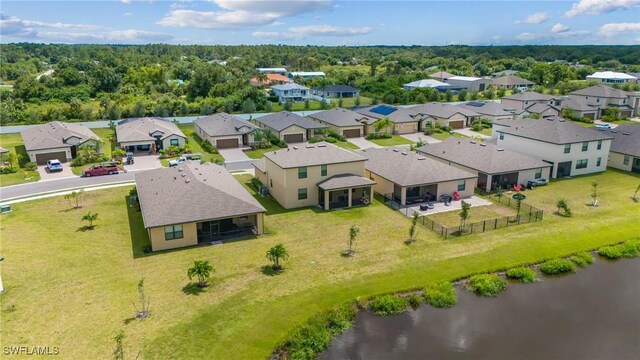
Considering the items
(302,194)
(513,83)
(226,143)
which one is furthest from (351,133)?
(513,83)

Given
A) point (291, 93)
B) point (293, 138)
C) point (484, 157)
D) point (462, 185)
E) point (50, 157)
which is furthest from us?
point (291, 93)

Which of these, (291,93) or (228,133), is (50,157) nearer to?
(228,133)

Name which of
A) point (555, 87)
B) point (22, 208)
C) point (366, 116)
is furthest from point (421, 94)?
point (22, 208)

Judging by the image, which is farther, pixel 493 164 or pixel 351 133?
pixel 351 133

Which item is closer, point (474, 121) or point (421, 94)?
point (474, 121)

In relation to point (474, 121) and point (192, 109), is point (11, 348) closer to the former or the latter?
point (192, 109)
